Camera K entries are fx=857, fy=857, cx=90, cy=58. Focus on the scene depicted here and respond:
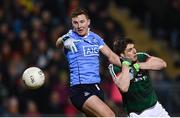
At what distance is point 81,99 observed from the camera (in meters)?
11.3

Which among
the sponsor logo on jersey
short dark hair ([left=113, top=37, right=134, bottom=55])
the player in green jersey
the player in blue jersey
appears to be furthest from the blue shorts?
short dark hair ([left=113, top=37, right=134, bottom=55])

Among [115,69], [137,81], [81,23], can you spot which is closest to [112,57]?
[115,69]

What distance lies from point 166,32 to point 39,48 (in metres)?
3.90

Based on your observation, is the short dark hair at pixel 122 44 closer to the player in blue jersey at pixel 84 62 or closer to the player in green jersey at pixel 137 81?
the player in green jersey at pixel 137 81

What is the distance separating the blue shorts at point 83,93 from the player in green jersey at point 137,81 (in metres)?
0.32

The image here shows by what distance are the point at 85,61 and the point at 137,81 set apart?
0.75 m

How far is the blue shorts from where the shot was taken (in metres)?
11.3

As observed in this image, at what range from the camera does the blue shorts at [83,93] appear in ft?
37.1

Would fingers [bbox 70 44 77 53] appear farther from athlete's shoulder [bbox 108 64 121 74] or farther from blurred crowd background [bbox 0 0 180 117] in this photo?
blurred crowd background [bbox 0 0 180 117]

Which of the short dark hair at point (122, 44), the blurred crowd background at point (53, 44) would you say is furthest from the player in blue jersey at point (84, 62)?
the blurred crowd background at point (53, 44)

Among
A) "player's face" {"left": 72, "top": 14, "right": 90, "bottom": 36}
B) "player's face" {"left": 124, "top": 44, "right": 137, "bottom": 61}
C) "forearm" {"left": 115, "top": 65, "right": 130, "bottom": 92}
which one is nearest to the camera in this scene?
"forearm" {"left": 115, "top": 65, "right": 130, "bottom": 92}

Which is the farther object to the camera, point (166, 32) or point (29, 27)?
point (166, 32)

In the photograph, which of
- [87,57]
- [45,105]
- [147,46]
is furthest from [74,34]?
[147,46]

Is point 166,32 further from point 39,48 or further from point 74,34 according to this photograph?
point 74,34
